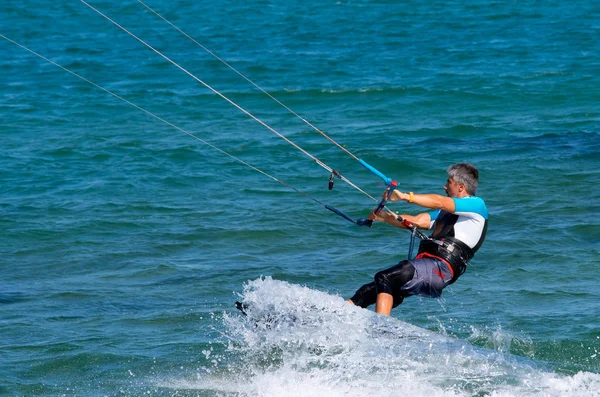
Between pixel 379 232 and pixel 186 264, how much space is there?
2.87 meters

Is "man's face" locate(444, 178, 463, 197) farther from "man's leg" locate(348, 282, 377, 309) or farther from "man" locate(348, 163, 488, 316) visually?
"man's leg" locate(348, 282, 377, 309)

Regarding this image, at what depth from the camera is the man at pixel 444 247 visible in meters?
8.99

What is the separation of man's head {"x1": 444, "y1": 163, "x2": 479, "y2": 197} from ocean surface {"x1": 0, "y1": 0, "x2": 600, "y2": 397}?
131 cm

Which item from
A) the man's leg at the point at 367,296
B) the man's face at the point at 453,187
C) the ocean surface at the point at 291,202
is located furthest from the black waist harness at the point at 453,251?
the ocean surface at the point at 291,202

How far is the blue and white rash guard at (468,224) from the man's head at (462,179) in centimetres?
10

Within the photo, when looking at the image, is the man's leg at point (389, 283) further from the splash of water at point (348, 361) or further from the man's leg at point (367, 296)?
the man's leg at point (367, 296)

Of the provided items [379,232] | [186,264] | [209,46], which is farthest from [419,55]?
[186,264]

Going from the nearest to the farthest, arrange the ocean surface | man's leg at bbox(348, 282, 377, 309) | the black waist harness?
1. the ocean surface
2. the black waist harness
3. man's leg at bbox(348, 282, 377, 309)

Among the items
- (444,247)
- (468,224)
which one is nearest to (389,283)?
(444,247)

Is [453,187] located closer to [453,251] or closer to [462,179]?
[462,179]

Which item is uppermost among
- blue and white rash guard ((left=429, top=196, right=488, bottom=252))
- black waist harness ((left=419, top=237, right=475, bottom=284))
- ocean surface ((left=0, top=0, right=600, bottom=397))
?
blue and white rash guard ((left=429, top=196, right=488, bottom=252))

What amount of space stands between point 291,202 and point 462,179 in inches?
275

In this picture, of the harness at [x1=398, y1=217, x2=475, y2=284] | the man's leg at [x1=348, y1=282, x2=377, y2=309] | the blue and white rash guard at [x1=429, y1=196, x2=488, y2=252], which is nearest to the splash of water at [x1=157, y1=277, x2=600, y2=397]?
the man's leg at [x1=348, y1=282, x2=377, y2=309]

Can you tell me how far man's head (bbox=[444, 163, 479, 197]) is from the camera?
29.5ft
